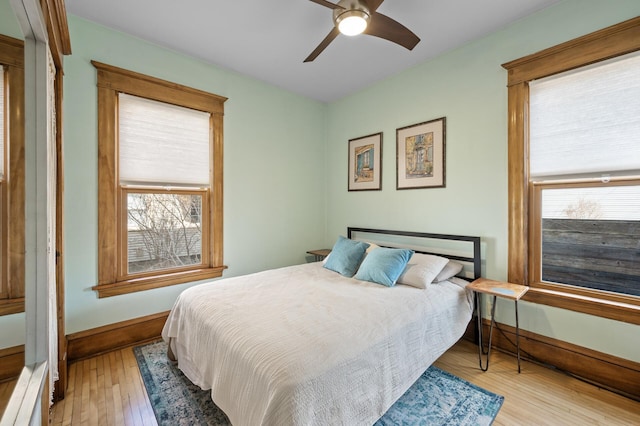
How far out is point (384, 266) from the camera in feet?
8.16

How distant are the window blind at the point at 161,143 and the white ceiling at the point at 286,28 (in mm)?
631

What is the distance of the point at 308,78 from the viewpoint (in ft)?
11.1

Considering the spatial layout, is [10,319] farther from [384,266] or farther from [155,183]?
[384,266]

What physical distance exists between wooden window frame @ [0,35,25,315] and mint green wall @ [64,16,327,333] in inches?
52.6

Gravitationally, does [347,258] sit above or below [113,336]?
above

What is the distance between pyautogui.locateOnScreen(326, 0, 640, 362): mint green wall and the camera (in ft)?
6.76

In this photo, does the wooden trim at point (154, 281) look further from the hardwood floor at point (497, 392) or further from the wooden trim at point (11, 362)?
the wooden trim at point (11, 362)

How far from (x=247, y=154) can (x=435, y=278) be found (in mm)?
2495

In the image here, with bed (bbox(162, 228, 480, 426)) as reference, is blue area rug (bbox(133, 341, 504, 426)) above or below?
below

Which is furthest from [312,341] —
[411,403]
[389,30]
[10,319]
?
[389,30]

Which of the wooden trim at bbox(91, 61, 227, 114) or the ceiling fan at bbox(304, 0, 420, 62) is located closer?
the ceiling fan at bbox(304, 0, 420, 62)

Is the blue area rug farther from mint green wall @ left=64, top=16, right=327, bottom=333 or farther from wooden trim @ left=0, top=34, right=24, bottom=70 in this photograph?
wooden trim @ left=0, top=34, right=24, bottom=70

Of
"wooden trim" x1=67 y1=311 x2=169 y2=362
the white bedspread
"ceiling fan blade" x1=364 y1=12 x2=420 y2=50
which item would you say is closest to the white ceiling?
"ceiling fan blade" x1=364 y1=12 x2=420 y2=50

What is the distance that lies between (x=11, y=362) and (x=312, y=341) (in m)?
1.29
